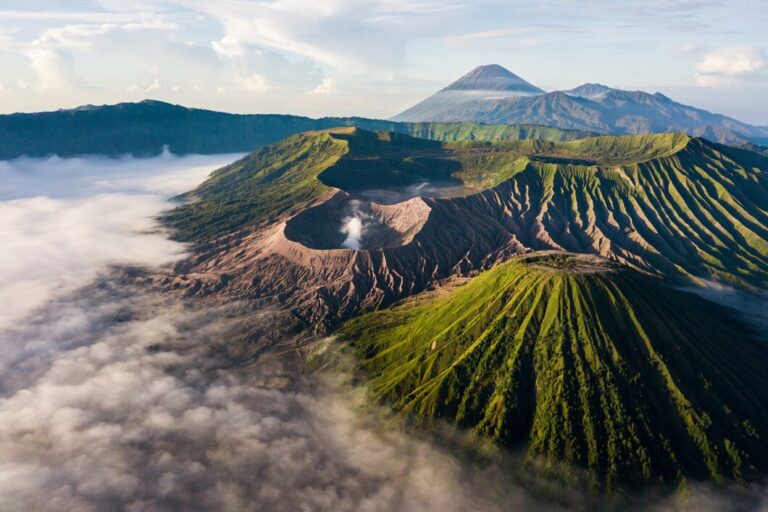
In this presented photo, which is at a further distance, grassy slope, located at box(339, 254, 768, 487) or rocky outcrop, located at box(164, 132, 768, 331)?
rocky outcrop, located at box(164, 132, 768, 331)

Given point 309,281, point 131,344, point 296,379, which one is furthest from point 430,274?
point 131,344

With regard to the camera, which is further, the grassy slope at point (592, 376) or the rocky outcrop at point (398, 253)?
the rocky outcrop at point (398, 253)

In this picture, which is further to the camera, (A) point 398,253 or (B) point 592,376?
(A) point 398,253

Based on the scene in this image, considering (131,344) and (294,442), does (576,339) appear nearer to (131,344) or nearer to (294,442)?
(294,442)

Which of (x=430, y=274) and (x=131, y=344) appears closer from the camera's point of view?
(x=131, y=344)

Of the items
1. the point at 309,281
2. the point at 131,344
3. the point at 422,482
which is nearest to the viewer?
the point at 422,482

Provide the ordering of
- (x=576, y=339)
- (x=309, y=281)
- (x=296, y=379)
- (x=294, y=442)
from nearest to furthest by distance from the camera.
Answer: (x=294, y=442) → (x=576, y=339) → (x=296, y=379) → (x=309, y=281)

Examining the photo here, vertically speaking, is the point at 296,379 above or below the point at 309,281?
below

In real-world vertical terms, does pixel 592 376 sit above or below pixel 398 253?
below
